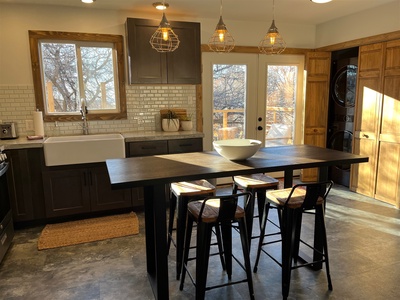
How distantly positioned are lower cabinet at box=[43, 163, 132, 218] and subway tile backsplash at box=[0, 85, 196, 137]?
0.73m

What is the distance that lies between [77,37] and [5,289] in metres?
2.86

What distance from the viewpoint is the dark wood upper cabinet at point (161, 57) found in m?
3.65

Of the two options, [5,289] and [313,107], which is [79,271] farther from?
[313,107]

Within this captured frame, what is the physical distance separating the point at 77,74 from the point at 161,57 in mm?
1113

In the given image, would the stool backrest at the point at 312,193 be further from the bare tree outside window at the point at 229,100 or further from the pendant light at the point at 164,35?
the bare tree outside window at the point at 229,100

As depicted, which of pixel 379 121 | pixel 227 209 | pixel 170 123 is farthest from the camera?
pixel 170 123

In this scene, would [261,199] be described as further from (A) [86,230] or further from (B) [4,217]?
(B) [4,217]

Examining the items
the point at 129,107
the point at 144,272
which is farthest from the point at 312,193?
the point at 129,107

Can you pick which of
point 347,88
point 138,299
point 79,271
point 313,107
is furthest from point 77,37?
point 347,88

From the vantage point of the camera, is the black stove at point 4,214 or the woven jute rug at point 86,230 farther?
the woven jute rug at point 86,230

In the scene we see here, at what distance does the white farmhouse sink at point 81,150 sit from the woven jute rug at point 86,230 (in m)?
0.71

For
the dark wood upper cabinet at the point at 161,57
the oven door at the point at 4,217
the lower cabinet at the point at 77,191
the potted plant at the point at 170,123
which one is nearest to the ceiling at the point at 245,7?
the dark wood upper cabinet at the point at 161,57

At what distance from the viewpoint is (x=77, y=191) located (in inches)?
133

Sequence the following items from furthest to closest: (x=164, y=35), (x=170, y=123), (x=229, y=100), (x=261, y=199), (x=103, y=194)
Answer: (x=229, y=100), (x=170, y=123), (x=103, y=194), (x=261, y=199), (x=164, y=35)
